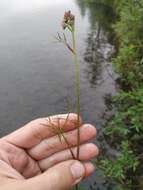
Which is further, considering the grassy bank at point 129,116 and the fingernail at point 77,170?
the grassy bank at point 129,116

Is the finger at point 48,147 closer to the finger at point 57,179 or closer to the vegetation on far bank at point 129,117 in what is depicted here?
the finger at point 57,179

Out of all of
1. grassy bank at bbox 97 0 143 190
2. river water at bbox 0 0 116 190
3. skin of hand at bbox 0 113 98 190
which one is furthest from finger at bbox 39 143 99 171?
river water at bbox 0 0 116 190

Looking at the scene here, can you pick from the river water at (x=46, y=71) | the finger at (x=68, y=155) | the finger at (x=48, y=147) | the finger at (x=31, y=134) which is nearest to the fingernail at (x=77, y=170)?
the finger at (x=68, y=155)

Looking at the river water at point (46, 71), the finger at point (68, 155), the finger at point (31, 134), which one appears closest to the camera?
the finger at point (68, 155)

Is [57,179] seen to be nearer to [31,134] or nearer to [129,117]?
[31,134]

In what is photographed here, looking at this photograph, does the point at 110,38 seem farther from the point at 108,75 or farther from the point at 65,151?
the point at 65,151

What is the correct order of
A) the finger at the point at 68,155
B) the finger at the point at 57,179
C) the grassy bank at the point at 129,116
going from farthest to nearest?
the grassy bank at the point at 129,116 < the finger at the point at 68,155 < the finger at the point at 57,179

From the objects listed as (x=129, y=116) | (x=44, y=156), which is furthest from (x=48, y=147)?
(x=129, y=116)
